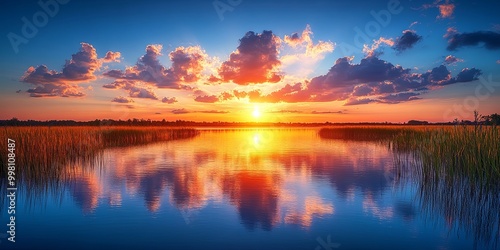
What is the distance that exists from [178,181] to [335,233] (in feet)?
30.0

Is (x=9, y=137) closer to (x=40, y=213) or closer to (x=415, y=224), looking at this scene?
(x=40, y=213)

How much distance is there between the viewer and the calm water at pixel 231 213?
814 centimetres

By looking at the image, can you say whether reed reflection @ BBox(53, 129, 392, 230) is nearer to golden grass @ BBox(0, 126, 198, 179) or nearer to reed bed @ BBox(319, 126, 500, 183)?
golden grass @ BBox(0, 126, 198, 179)

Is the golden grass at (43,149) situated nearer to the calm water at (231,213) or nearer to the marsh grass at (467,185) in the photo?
the calm water at (231,213)

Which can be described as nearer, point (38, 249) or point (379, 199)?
point (38, 249)

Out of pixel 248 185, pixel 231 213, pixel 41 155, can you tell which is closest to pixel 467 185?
pixel 231 213

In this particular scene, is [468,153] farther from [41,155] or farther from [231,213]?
[41,155]

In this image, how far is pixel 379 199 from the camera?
12.4m

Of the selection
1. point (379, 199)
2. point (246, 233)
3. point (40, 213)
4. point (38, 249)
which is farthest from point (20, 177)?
point (379, 199)

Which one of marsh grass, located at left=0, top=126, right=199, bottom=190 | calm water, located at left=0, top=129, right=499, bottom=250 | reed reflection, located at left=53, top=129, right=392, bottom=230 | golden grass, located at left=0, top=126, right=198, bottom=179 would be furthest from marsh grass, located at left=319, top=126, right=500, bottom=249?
golden grass, located at left=0, top=126, right=198, bottom=179

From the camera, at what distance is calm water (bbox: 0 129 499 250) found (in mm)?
8141

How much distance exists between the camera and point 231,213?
10.4 metres

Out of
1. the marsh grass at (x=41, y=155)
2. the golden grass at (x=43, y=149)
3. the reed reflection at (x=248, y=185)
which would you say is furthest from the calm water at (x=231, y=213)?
the golden grass at (x=43, y=149)

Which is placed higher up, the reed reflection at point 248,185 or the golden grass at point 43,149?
the golden grass at point 43,149
